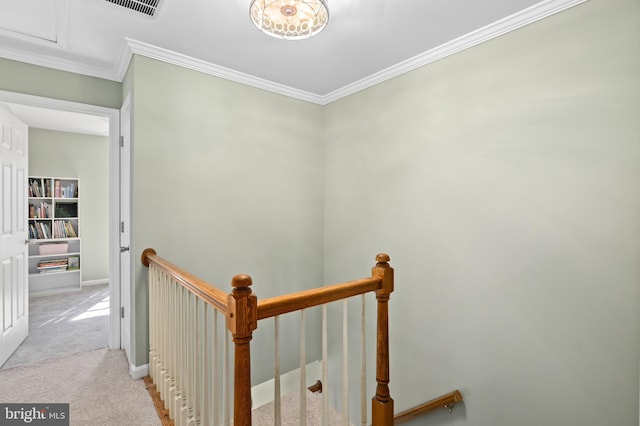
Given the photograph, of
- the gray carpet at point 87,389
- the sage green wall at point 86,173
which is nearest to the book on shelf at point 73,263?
the sage green wall at point 86,173

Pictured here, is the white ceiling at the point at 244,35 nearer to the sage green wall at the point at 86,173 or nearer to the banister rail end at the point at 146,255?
the banister rail end at the point at 146,255

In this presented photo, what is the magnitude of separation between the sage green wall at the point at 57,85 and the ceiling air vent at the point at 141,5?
40.1 inches

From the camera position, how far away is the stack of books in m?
4.63

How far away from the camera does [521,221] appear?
188cm

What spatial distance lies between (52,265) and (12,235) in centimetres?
258

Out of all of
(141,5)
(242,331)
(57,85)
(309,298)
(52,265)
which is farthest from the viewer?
(52,265)

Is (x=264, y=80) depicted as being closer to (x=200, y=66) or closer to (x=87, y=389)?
(x=200, y=66)

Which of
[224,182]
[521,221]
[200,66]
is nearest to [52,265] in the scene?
[224,182]

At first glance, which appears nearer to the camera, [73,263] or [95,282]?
[73,263]

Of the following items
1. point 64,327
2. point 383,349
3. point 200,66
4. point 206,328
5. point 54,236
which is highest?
point 200,66

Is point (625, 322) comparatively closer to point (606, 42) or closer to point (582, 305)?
point (582, 305)

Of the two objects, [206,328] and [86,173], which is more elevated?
[86,173]

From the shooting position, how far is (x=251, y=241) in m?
2.80

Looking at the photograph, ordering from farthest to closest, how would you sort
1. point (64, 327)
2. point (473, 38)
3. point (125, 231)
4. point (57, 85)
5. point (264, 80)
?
point (64, 327), point (264, 80), point (125, 231), point (57, 85), point (473, 38)
